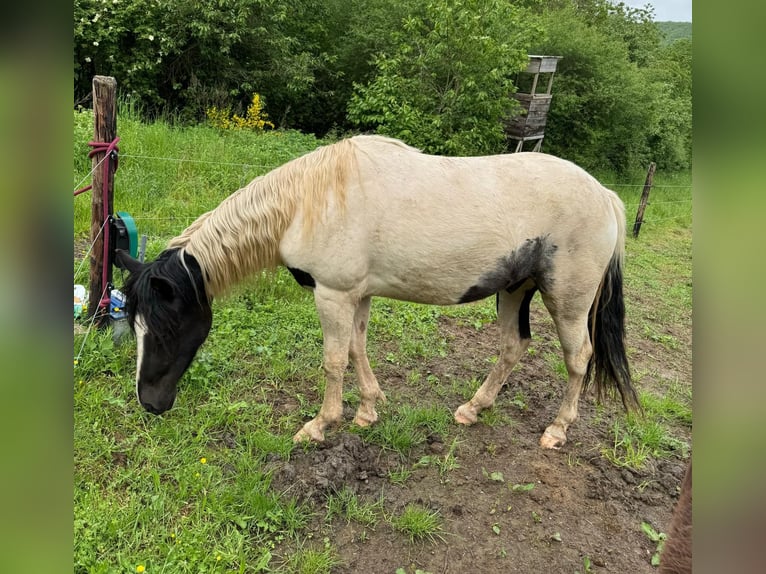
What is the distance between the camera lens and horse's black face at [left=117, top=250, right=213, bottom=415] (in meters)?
2.61

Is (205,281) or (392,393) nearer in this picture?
(205,281)

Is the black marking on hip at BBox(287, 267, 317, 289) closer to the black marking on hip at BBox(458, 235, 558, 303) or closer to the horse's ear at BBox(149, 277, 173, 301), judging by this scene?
the horse's ear at BBox(149, 277, 173, 301)

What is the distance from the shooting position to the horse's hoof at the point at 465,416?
3346 mm

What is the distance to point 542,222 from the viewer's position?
110 inches

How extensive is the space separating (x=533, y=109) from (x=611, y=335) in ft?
33.4

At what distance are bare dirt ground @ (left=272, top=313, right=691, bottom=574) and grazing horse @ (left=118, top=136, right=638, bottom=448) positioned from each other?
422mm

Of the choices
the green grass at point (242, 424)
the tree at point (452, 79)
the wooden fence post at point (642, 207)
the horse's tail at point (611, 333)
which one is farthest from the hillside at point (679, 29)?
the tree at point (452, 79)

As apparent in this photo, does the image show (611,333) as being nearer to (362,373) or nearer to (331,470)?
(362,373)

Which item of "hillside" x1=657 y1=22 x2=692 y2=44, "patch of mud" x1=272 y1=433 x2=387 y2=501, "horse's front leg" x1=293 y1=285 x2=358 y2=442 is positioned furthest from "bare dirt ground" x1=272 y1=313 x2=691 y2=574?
"hillside" x1=657 y1=22 x2=692 y2=44

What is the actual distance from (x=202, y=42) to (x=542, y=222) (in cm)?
970

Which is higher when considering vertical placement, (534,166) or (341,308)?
(534,166)

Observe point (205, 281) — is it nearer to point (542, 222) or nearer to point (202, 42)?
point (542, 222)
